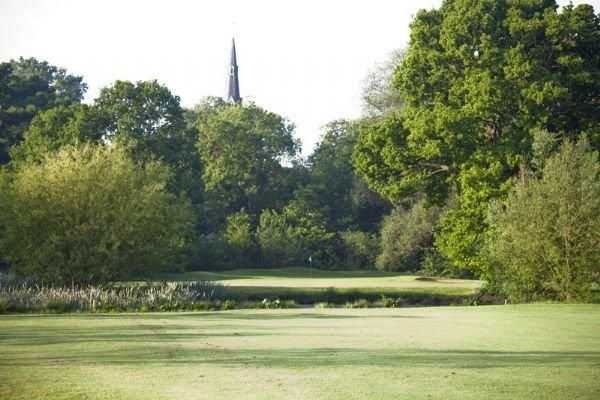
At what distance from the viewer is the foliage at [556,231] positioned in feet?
123

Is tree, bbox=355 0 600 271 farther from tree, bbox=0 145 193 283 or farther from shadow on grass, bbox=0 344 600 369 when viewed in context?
shadow on grass, bbox=0 344 600 369

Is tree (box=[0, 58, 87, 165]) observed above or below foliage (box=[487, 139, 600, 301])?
above

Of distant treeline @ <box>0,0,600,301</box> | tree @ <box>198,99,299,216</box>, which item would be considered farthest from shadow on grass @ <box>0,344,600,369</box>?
tree @ <box>198,99,299,216</box>

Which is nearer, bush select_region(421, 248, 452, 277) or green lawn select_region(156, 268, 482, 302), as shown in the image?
green lawn select_region(156, 268, 482, 302)

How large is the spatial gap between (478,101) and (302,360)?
101 ft

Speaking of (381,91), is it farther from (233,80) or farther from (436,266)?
(233,80)

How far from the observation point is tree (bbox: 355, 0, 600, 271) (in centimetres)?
4472

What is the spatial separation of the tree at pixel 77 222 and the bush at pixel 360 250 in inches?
1307

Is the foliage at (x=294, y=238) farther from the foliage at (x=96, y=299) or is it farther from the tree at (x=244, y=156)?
the foliage at (x=96, y=299)

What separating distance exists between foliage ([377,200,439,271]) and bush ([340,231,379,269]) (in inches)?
163

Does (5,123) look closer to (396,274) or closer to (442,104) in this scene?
(396,274)

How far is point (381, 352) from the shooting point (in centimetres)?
1728

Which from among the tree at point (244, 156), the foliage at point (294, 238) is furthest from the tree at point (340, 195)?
the tree at point (244, 156)

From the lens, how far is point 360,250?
75.5 metres
